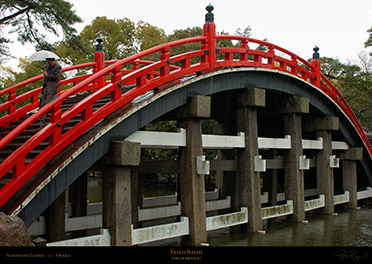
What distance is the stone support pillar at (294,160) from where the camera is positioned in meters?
13.6

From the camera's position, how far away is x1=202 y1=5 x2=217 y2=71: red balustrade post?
10.5 metres

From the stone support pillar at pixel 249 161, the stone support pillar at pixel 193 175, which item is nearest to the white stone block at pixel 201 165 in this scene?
the stone support pillar at pixel 193 175

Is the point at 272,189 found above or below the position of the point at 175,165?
below

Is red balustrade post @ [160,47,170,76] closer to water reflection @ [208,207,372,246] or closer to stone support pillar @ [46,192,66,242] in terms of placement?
stone support pillar @ [46,192,66,242]

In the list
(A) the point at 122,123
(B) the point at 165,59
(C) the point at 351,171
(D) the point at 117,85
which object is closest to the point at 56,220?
(A) the point at 122,123

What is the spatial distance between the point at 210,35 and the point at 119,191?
4.64 meters

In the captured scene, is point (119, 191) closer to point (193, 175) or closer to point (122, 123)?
point (122, 123)

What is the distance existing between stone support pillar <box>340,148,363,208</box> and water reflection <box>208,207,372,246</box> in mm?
2534

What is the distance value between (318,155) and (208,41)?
24.5 feet

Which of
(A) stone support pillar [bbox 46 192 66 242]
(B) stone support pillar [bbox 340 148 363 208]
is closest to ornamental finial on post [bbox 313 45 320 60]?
(B) stone support pillar [bbox 340 148 363 208]

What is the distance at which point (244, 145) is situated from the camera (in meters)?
11.7

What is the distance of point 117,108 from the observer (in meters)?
8.30
